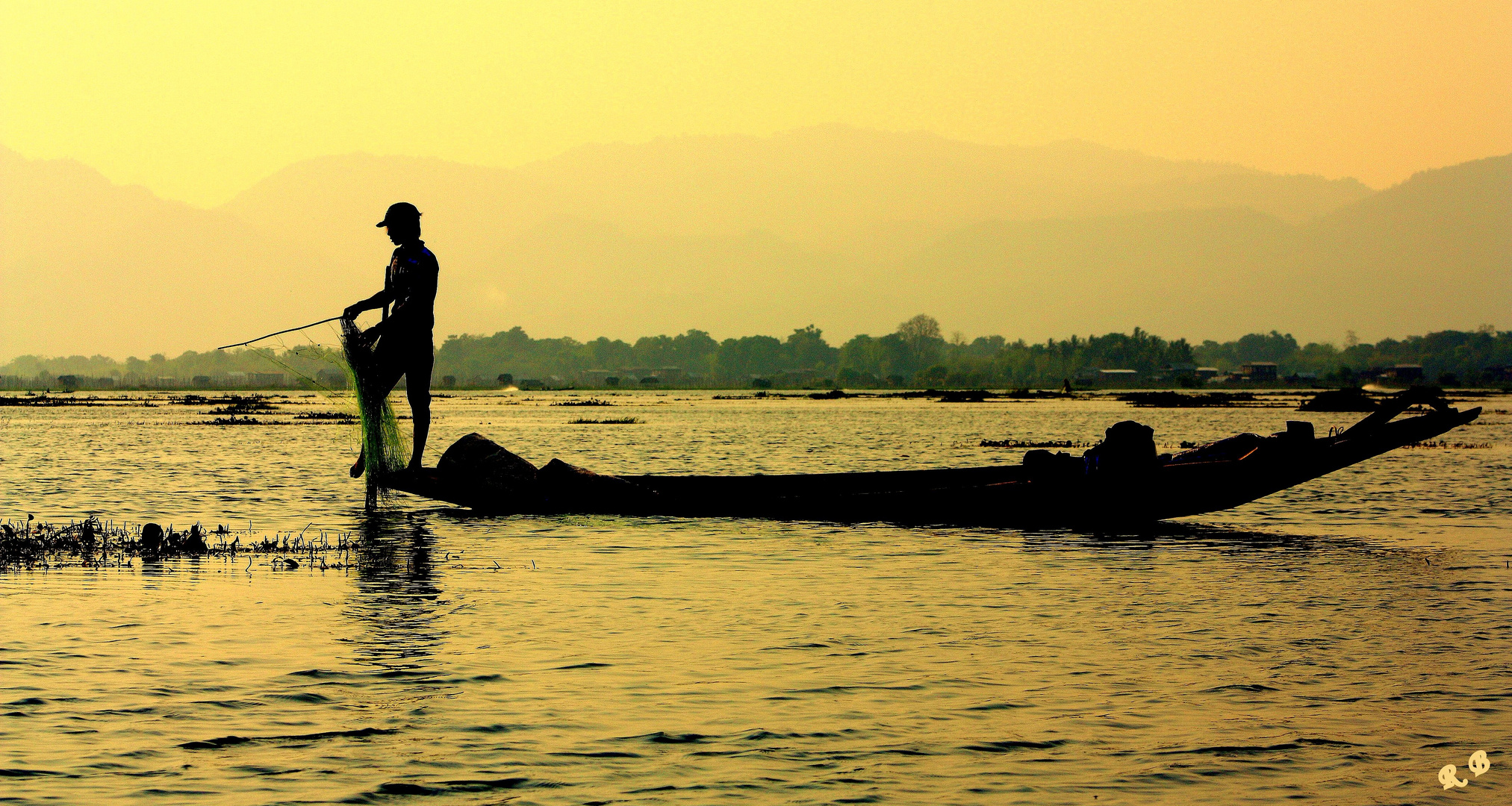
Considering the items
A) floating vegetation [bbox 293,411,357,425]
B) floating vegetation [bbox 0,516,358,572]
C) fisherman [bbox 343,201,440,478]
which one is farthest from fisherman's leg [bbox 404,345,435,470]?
floating vegetation [bbox 293,411,357,425]

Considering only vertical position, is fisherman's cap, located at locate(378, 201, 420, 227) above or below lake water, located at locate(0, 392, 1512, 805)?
above

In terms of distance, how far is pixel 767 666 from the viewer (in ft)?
27.7

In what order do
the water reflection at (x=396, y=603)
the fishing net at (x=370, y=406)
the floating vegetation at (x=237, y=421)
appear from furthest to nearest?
the floating vegetation at (x=237, y=421) → the fishing net at (x=370, y=406) → the water reflection at (x=396, y=603)

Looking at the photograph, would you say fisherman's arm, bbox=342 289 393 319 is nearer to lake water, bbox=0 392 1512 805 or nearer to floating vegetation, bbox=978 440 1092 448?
lake water, bbox=0 392 1512 805

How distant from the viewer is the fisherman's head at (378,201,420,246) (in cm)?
1595

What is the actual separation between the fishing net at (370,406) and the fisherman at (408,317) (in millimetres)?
69

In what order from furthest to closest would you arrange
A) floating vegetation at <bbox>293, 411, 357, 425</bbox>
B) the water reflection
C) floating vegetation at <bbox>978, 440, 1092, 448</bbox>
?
1. floating vegetation at <bbox>293, 411, 357, 425</bbox>
2. floating vegetation at <bbox>978, 440, 1092, 448</bbox>
3. the water reflection

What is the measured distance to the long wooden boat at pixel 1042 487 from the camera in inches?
613

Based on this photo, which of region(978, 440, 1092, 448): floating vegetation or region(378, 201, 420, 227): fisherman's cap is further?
region(978, 440, 1092, 448): floating vegetation

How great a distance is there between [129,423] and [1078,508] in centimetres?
4754

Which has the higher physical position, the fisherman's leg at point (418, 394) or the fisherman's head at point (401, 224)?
the fisherman's head at point (401, 224)

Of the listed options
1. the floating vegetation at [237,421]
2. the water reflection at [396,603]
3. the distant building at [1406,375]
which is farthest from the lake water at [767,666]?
the distant building at [1406,375]

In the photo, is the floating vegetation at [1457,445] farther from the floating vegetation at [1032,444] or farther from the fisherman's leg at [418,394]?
the fisherman's leg at [418,394]

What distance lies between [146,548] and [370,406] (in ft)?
10.1
